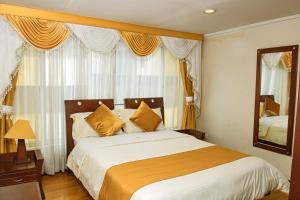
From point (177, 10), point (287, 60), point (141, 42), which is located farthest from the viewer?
point (141, 42)

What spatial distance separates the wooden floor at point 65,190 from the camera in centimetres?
284

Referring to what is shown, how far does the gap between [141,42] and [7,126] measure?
2312 millimetres

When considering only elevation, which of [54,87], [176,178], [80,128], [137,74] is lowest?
[176,178]

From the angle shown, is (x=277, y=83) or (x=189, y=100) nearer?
(x=277, y=83)

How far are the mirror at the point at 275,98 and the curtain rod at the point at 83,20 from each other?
1.51 metres

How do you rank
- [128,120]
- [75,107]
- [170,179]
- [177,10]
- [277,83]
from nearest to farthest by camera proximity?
[170,179] < [177,10] < [277,83] < [75,107] < [128,120]

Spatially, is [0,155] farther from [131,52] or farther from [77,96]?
[131,52]

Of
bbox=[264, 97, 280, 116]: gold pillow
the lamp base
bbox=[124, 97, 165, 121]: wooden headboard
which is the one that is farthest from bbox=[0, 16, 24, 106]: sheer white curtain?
bbox=[264, 97, 280, 116]: gold pillow

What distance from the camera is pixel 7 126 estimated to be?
2.98 meters

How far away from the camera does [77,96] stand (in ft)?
11.7

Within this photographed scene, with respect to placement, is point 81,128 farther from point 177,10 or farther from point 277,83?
point 277,83

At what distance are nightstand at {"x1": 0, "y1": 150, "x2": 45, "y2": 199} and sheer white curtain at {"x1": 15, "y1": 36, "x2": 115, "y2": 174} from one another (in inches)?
27.2

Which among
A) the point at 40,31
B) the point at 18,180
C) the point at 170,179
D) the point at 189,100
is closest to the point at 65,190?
the point at 18,180

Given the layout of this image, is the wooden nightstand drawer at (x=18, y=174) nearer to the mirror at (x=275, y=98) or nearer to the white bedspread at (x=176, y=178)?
the white bedspread at (x=176, y=178)
